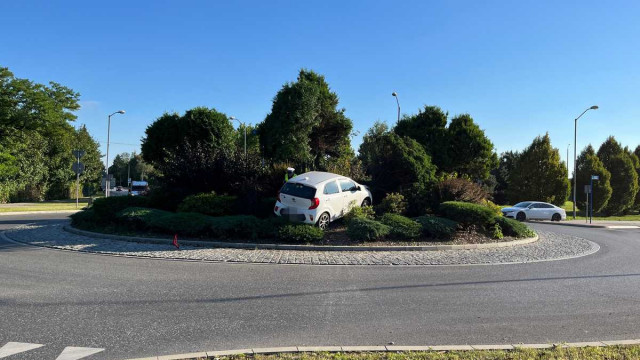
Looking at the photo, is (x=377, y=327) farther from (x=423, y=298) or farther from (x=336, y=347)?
(x=423, y=298)

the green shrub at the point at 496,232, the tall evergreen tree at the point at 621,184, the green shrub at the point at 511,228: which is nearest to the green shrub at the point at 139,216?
the green shrub at the point at 496,232

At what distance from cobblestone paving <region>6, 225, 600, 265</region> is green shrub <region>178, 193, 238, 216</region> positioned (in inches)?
111

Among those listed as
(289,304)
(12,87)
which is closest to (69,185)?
(12,87)

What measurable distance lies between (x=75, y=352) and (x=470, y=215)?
1219cm

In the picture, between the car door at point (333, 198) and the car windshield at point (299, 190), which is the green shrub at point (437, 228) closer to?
the car door at point (333, 198)

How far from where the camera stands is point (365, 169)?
18312 mm

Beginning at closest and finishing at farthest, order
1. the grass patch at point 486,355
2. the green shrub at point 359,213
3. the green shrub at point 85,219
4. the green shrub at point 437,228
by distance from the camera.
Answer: the grass patch at point 486,355, the green shrub at point 437,228, the green shrub at point 359,213, the green shrub at point 85,219

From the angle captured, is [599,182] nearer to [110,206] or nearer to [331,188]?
[331,188]

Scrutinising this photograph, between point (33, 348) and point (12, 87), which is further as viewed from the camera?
point (12, 87)

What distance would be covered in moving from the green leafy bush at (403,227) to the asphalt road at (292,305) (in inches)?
119

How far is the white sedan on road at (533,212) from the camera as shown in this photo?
28641 mm

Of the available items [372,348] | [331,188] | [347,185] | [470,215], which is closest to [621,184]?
[470,215]

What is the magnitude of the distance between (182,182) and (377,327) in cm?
1318

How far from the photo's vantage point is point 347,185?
14.5m
